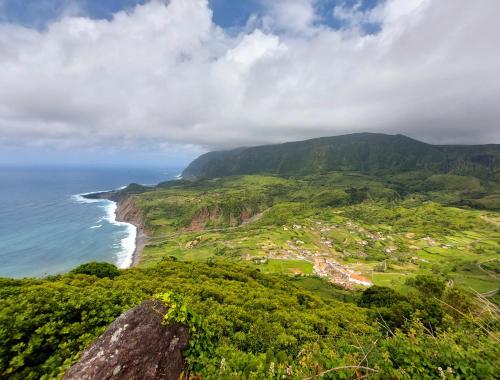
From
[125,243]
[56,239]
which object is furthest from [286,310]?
[56,239]

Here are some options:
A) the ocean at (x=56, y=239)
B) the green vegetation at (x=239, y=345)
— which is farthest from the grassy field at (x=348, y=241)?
the green vegetation at (x=239, y=345)

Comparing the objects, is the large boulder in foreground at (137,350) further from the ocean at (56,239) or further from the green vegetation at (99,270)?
the ocean at (56,239)

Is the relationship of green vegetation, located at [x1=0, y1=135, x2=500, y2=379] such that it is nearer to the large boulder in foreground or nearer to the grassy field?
the large boulder in foreground

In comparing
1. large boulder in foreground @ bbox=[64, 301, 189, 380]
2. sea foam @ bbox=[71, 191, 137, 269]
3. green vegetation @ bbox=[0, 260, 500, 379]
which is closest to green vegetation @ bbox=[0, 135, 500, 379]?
green vegetation @ bbox=[0, 260, 500, 379]

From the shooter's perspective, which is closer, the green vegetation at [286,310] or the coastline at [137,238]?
the green vegetation at [286,310]

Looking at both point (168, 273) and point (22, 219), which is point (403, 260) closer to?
point (168, 273)

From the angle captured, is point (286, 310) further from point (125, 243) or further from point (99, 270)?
point (125, 243)

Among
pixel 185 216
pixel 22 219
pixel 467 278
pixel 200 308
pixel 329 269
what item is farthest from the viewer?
pixel 185 216

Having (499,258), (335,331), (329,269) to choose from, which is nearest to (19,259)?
(329,269)
